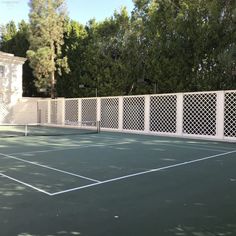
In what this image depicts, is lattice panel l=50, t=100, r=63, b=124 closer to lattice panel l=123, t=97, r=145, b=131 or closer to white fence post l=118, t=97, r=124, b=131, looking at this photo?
white fence post l=118, t=97, r=124, b=131

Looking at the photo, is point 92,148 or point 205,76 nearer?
point 92,148

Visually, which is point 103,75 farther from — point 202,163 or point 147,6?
point 202,163

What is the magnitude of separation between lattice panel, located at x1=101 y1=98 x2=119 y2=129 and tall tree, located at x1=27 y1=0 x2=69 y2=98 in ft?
34.3

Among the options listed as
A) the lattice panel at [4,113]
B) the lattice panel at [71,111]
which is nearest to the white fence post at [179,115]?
the lattice panel at [71,111]

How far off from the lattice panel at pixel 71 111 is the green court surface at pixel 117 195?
14.4m

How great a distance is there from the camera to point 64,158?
9758 millimetres

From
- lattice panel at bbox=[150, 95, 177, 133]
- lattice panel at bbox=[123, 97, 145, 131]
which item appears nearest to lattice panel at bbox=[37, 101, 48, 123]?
lattice panel at bbox=[123, 97, 145, 131]

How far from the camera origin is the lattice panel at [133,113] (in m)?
19.5

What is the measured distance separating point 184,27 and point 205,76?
324 cm

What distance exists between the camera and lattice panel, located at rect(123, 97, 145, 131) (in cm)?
1953

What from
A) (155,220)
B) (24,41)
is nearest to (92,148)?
(155,220)

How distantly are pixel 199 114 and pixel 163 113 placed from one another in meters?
2.18

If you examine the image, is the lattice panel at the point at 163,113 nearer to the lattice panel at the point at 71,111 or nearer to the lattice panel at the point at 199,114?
the lattice panel at the point at 199,114

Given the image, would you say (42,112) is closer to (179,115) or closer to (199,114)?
(179,115)
